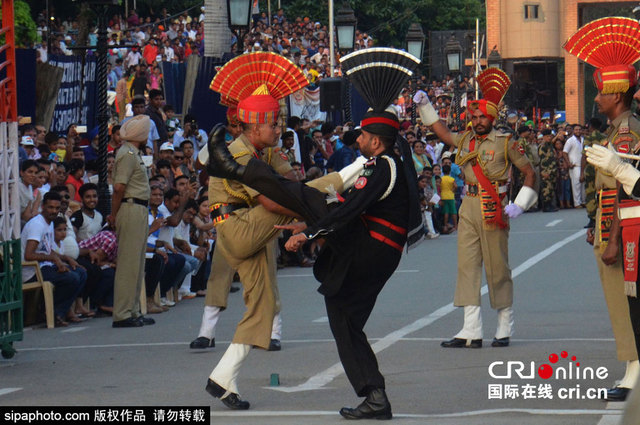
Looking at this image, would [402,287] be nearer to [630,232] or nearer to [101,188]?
[101,188]

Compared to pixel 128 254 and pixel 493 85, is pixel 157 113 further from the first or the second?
pixel 493 85

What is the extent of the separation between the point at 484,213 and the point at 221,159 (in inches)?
144

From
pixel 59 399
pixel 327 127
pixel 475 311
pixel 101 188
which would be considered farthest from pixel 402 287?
pixel 327 127

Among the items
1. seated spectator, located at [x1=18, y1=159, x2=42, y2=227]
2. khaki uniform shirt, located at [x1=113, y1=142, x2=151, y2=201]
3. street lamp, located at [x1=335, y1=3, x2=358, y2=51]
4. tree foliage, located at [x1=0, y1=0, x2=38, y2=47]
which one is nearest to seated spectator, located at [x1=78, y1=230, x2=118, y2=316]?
seated spectator, located at [x1=18, y1=159, x2=42, y2=227]

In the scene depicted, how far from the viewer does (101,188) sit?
17125 mm

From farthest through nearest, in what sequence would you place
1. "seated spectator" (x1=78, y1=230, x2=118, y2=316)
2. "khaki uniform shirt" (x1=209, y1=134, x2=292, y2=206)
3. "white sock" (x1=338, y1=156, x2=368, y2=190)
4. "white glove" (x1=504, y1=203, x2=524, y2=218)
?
"seated spectator" (x1=78, y1=230, x2=118, y2=316), "white glove" (x1=504, y1=203, x2=524, y2=218), "khaki uniform shirt" (x1=209, y1=134, x2=292, y2=206), "white sock" (x1=338, y1=156, x2=368, y2=190)

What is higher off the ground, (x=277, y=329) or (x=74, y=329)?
(x=277, y=329)

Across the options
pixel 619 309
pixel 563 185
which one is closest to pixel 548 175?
pixel 563 185

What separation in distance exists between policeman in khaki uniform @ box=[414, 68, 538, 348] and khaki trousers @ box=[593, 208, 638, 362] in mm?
2578

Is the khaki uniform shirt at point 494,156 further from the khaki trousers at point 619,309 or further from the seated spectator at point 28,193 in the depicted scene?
the seated spectator at point 28,193

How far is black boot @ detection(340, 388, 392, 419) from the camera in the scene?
8.70 meters

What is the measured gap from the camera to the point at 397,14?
71.5 m

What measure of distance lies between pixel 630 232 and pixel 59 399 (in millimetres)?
4024

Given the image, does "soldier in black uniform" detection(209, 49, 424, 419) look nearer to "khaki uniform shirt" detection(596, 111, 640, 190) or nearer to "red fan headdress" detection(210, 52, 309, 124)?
"khaki uniform shirt" detection(596, 111, 640, 190)
